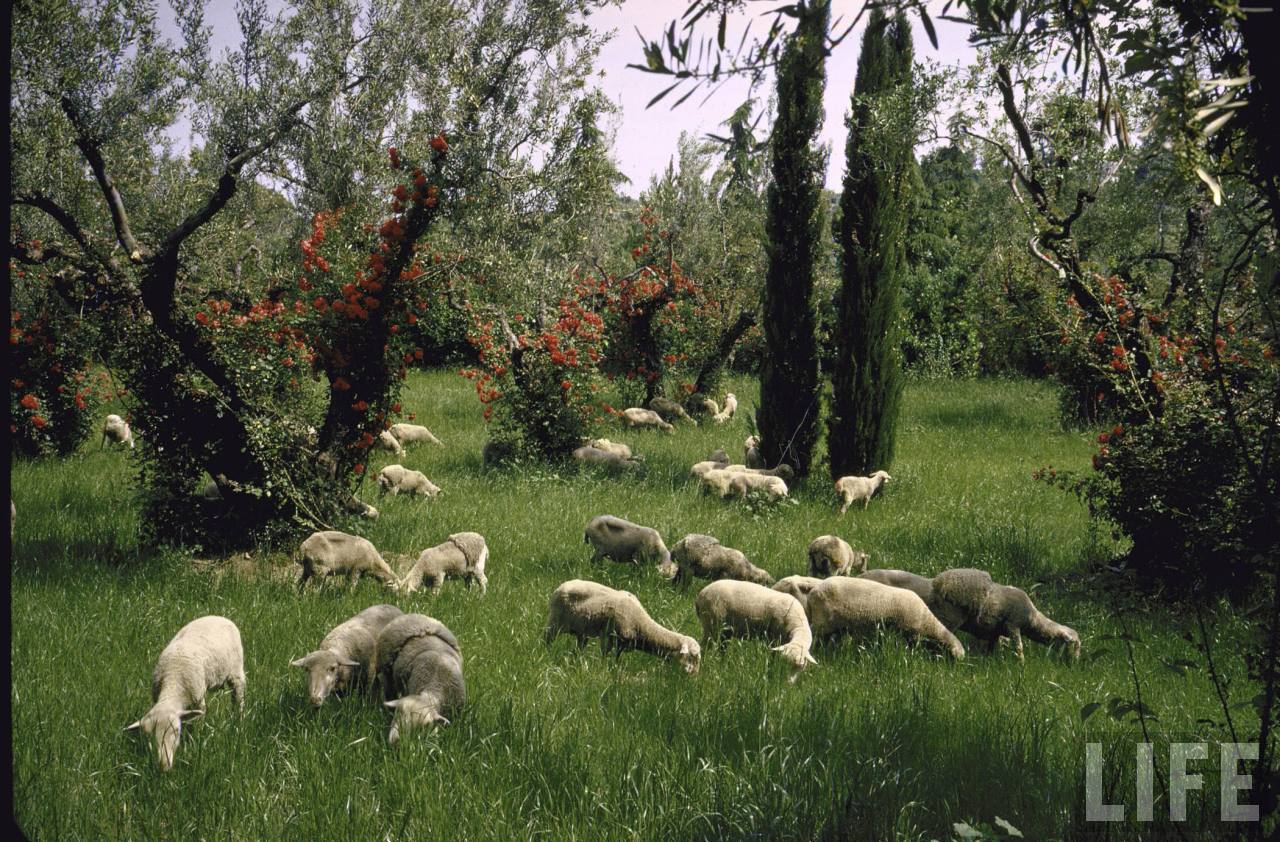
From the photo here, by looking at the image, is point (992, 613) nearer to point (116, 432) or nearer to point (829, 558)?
point (829, 558)

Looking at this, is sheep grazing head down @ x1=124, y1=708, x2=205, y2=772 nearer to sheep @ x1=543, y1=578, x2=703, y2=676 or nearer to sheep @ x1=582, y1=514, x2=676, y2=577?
sheep @ x1=543, y1=578, x2=703, y2=676

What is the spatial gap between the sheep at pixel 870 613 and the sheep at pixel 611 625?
3.35 feet

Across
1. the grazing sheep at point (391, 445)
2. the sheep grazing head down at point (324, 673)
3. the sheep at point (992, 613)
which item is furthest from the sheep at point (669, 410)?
the sheep grazing head down at point (324, 673)

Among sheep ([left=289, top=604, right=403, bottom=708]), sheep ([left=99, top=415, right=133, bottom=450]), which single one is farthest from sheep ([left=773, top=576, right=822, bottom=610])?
sheep ([left=99, top=415, right=133, bottom=450])

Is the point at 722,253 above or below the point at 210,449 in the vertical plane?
above

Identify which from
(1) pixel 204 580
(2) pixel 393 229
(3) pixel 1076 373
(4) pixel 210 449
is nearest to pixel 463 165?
(2) pixel 393 229

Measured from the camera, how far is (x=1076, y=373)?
16.7m

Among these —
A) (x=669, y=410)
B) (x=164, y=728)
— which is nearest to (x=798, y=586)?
(x=164, y=728)

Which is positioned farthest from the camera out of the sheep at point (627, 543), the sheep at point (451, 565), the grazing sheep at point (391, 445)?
the grazing sheep at point (391, 445)

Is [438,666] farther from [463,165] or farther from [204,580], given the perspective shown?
[463,165]

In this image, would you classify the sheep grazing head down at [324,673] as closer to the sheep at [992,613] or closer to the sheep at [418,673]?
the sheep at [418,673]

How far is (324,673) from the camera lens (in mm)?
5680

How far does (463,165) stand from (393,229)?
47.3 inches

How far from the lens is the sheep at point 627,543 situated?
9.46m
